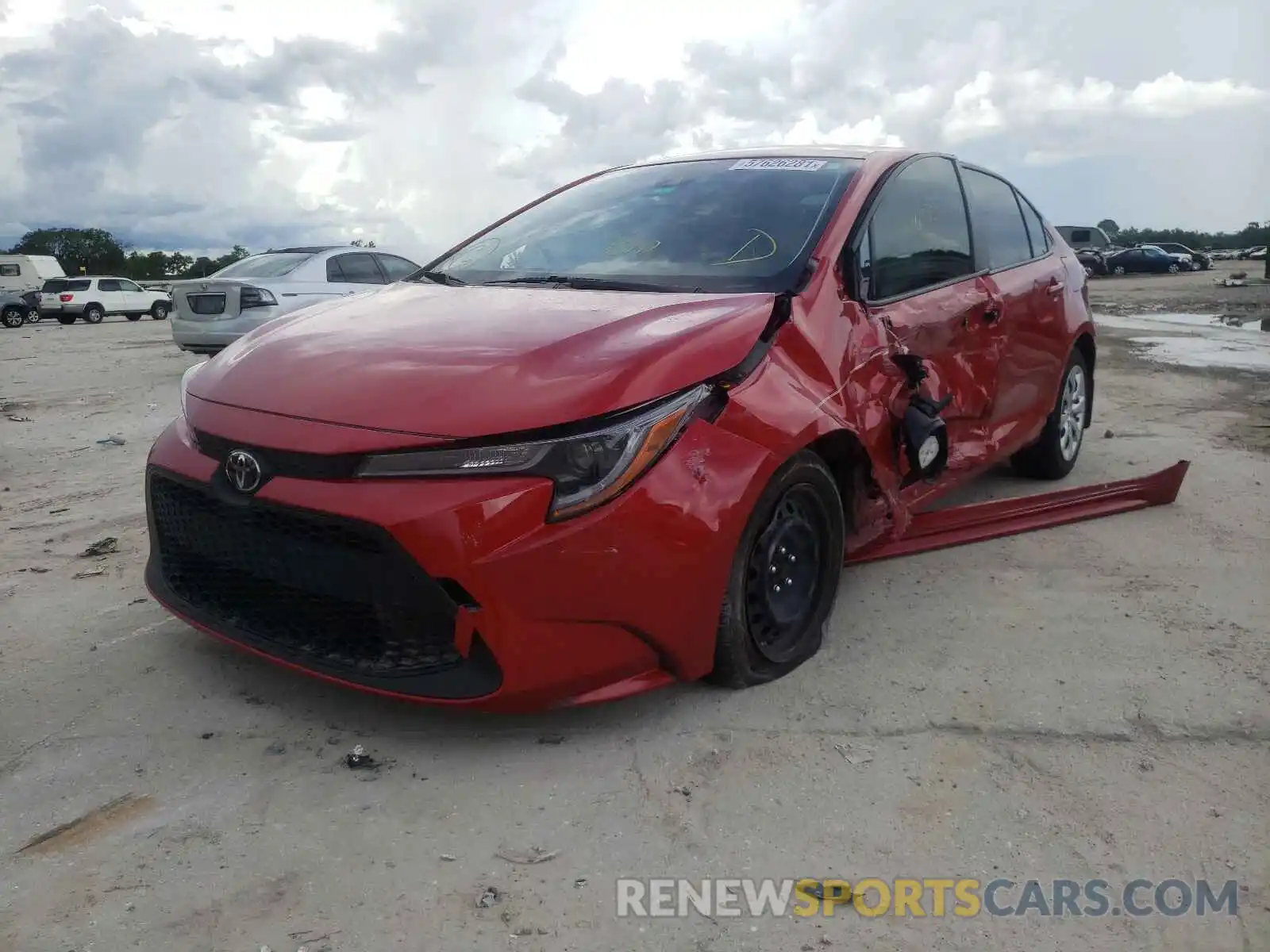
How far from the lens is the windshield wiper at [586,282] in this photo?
309 centimetres

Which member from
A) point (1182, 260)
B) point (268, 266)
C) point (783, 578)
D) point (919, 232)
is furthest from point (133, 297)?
point (1182, 260)

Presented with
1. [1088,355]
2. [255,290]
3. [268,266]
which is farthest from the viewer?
[268,266]

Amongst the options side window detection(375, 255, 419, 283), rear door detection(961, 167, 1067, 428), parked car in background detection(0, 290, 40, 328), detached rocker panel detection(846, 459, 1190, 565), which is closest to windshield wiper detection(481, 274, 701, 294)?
detached rocker panel detection(846, 459, 1190, 565)

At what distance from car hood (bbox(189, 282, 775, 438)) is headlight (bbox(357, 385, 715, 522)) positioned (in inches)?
1.8

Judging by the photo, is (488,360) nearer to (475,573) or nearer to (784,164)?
(475,573)

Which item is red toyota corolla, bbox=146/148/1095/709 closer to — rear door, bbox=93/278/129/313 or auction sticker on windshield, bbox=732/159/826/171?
auction sticker on windshield, bbox=732/159/826/171

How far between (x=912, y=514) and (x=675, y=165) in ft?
5.35

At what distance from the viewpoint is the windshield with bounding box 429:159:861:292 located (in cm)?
316

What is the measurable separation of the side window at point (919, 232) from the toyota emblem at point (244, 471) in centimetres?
195

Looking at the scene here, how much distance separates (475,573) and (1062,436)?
3847mm

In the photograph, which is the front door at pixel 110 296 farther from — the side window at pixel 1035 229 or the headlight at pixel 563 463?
the headlight at pixel 563 463

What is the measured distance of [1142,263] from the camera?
4228 cm

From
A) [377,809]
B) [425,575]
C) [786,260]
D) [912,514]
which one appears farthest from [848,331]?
[377,809]

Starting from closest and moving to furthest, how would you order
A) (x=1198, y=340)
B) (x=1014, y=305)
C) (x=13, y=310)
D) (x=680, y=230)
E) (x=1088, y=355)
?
(x=680, y=230) < (x=1014, y=305) < (x=1088, y=355) < (x=1198, y=340) < (x=13, y=310)
